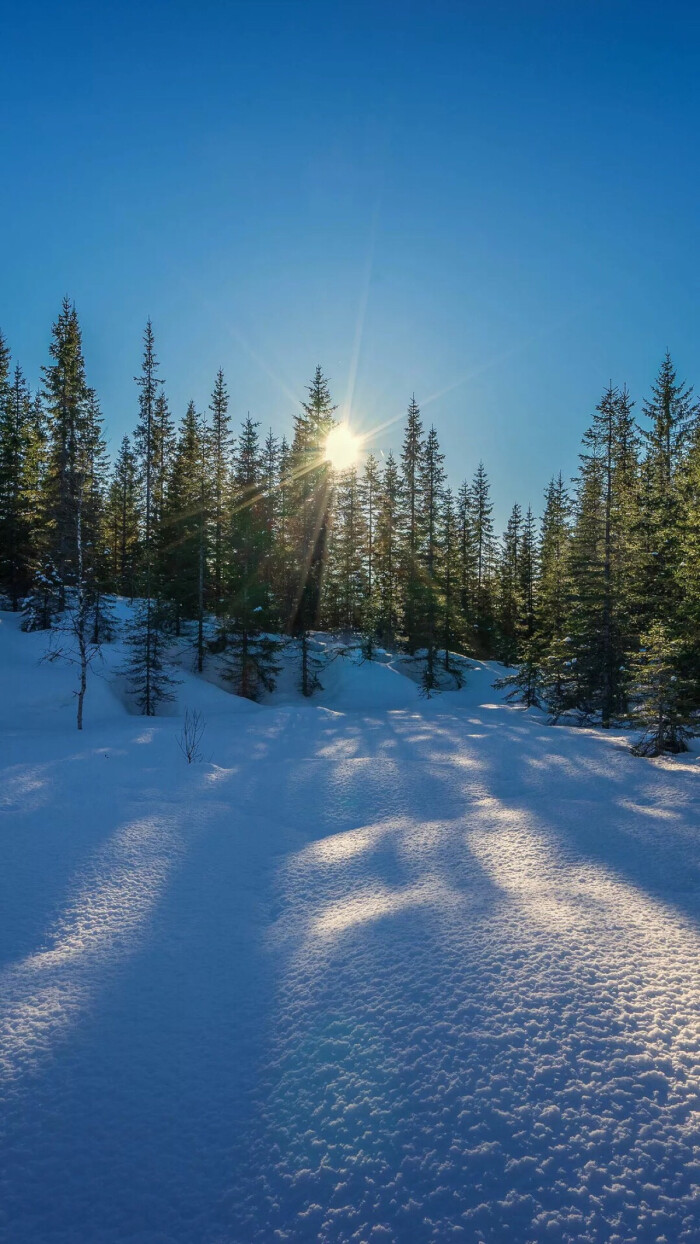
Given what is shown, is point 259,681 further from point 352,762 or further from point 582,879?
point 582,879

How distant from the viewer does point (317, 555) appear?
26734 mm

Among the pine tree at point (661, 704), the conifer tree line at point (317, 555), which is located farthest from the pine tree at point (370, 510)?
the pine tree at point (661, 704)

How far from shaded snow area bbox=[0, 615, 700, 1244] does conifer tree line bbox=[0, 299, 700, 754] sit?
→ 23.7ft

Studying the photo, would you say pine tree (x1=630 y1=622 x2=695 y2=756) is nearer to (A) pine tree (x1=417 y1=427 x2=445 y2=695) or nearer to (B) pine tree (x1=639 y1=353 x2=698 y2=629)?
(B) pine tree (x1=639 y1=353 x2=698 y2=629)

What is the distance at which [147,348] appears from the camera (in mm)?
29266

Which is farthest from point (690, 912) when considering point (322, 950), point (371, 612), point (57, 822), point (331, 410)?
point (331, 410)

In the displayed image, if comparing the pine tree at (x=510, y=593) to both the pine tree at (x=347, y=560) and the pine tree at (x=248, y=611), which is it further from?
the pine tree at (x=248, y=611)

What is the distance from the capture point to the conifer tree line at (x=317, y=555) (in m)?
17.1

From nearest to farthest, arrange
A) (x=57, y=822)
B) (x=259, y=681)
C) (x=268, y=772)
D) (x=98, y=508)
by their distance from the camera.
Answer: (x=57, y=822), (x=268, y=772), (x=98, y=508), (x=259, y=681)

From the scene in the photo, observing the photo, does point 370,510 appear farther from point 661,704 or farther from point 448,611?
point 661,704

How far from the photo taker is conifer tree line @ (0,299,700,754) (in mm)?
17109

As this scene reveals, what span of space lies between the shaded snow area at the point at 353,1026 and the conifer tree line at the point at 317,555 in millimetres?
7228

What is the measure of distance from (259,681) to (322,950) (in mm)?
21722

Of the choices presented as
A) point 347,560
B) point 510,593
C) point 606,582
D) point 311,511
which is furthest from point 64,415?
point 510,593
